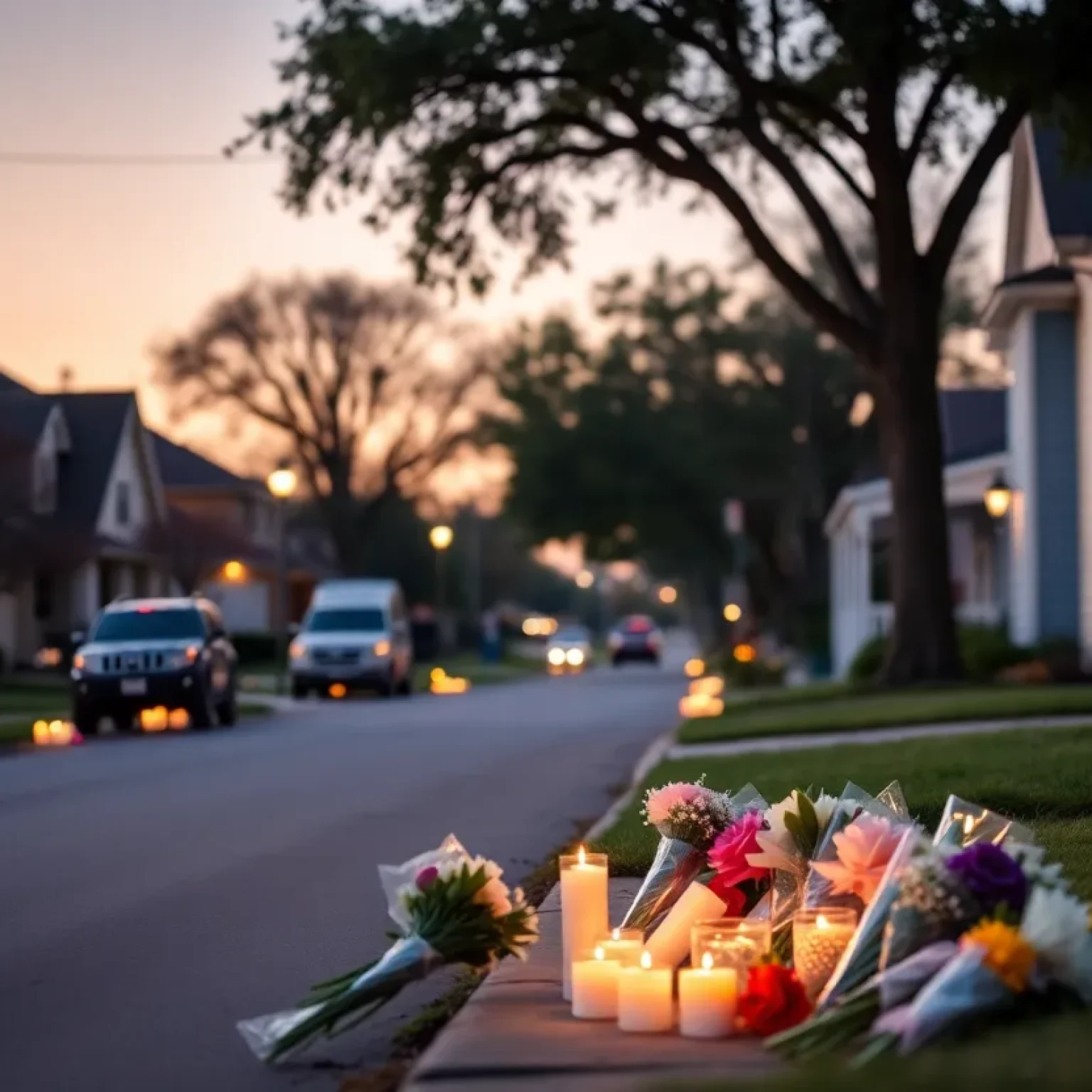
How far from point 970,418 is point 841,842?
43469 millimetres

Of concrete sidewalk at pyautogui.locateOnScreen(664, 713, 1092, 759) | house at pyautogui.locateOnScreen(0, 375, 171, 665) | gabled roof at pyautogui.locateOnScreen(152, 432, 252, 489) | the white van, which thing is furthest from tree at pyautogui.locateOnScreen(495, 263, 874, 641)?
concrete sidewalk at pyautogui.locateOnScreen(664, 713, 1092, 759)

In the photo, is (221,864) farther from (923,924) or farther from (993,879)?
(993,879)

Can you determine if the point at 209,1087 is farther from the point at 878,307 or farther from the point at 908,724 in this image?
the point at 878,307

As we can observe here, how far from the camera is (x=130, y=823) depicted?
1582 centimetres

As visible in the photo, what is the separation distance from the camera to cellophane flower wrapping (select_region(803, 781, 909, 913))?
23.2 feet

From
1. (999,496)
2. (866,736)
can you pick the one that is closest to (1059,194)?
(999,496)

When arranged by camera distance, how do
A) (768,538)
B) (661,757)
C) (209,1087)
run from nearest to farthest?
(209,1087) < (661,757) < (768,538)

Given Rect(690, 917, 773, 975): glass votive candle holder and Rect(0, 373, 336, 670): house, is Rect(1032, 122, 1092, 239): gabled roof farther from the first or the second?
Rect(690, 917, 773, 975): glass votive candle holder

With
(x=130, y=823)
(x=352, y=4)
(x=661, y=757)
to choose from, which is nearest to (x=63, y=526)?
(x=352, y=4)

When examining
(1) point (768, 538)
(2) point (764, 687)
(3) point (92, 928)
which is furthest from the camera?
(1) point (768, 538)

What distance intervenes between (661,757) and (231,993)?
12.8 meters

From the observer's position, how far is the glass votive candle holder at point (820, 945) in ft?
22.4

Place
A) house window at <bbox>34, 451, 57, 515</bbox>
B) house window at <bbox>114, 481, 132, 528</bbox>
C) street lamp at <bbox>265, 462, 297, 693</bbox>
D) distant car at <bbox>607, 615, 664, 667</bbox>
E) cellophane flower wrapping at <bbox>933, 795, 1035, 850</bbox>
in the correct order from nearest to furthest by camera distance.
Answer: cellophane flower wrapping at <bbox>933, 795, 1035, 850</bbox>
street lamp at <bbox>265, 462, 297, 693</bbox>
house window at <bbox>34, 451, 57, 515</bbox>
house window at <bbox>114, 481, 132, 528</bbox>
distant car at <bbox>607, 615, 664, 667</bbox>

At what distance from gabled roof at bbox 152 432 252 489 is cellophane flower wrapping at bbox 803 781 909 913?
60.5 metres
